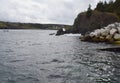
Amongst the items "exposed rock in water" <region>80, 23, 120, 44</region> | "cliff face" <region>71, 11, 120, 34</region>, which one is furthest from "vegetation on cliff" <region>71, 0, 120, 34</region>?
"exposed rock in water" <region>80, 23, 120, 44</region>

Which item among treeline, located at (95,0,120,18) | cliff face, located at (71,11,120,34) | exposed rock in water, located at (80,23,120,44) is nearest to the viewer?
exposed rock in water, located at (80,23,120,44)

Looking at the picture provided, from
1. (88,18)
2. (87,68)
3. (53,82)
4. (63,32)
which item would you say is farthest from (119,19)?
(53,82)

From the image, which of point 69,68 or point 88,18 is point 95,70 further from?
point 88,18

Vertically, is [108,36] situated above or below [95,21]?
below

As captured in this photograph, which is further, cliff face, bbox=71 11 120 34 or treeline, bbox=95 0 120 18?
treeline, bbox=95 0 120 18

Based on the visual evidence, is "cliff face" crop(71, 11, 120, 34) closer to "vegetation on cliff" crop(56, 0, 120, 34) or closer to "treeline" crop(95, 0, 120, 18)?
"vegetation on cliff" crop(56, 0, 120, 34)

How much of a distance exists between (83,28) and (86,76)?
300 ft

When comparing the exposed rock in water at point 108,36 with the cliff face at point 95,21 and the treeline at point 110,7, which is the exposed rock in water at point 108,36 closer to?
the cliff face at point 95,21

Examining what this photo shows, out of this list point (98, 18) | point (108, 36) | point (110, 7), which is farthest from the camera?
point (110, 7)

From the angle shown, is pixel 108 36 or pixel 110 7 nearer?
pixel 108 36

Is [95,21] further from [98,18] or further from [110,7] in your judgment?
[110,7]

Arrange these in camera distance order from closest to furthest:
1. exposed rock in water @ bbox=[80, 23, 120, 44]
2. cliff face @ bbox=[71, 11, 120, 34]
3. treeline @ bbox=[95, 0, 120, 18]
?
exposed rock in water @ bbox=[80, 23, 120, 44] < cliff face @ bbox=[71, 11, 120, 34] < treeline @ bbox=[95, 0, 120, 18]

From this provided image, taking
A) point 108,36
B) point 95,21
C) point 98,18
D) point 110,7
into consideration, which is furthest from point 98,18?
point 108,36

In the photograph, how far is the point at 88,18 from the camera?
108 m
